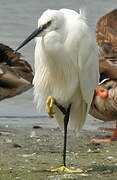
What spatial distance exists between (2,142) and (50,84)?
1.73m

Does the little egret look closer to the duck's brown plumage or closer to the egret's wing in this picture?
the egret's wing

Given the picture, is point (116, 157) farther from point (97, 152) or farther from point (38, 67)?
point (38, 67)

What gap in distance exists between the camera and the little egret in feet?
23.1

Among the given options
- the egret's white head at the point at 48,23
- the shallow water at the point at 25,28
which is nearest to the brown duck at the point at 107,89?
the shallow water at the point at 25,28

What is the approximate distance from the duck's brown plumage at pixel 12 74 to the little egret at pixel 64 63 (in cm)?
248

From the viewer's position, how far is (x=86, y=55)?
7.28m

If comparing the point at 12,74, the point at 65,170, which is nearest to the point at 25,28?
the point at 12,74

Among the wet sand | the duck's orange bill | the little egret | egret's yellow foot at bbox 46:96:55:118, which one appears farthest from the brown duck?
egret's yellow foot at bbox 46:96:55:118

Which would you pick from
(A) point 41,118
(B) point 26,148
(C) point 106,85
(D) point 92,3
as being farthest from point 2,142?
(D) point 92,3

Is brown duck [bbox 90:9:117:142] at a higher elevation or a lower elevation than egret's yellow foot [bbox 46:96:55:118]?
lower

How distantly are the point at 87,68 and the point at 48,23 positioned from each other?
0.69 meters

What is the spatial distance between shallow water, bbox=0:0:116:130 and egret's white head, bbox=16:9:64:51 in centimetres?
401

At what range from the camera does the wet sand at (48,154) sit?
7.05m

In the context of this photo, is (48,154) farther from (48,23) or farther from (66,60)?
(48,23)
